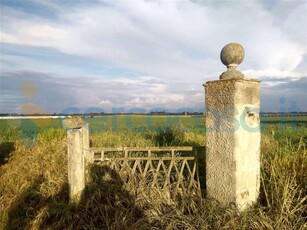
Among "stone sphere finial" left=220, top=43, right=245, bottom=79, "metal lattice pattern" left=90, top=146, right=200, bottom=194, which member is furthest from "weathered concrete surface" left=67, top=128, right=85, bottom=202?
"stone sphere finial" left=220, top=43, right=245, bottom=79

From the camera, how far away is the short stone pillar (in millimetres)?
3764

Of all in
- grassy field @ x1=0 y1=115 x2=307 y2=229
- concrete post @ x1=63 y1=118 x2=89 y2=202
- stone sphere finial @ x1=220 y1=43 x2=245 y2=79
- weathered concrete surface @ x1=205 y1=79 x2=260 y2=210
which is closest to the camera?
grassy field @ x1=0 y1=115 x2=307 y2=229

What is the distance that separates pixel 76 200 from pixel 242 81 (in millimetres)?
3165

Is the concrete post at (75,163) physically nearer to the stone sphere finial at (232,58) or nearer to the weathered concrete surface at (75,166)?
the weathered concrete surface at (75,166)

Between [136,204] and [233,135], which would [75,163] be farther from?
[233,135]

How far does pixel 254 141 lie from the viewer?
396 cm

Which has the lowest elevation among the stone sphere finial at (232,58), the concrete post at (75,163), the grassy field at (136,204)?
the grassy field at (136,204)

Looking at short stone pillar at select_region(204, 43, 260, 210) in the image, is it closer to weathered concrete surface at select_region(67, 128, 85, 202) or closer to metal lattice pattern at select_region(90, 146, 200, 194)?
metal lattice pattern at select_region(90, 146, 200, 194)

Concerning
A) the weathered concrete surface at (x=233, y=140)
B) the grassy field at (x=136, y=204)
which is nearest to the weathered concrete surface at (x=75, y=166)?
the grassy field at (x=136, y=204)

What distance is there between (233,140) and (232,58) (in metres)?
1.24

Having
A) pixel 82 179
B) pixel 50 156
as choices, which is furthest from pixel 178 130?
pixel 82 179

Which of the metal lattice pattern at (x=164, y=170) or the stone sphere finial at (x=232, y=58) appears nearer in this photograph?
the stone sphere finial at (x=232, y=58)

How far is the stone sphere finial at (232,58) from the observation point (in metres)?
4.01

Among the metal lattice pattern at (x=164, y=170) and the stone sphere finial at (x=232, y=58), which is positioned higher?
the stone sphere finial at (x=232, y=58)
